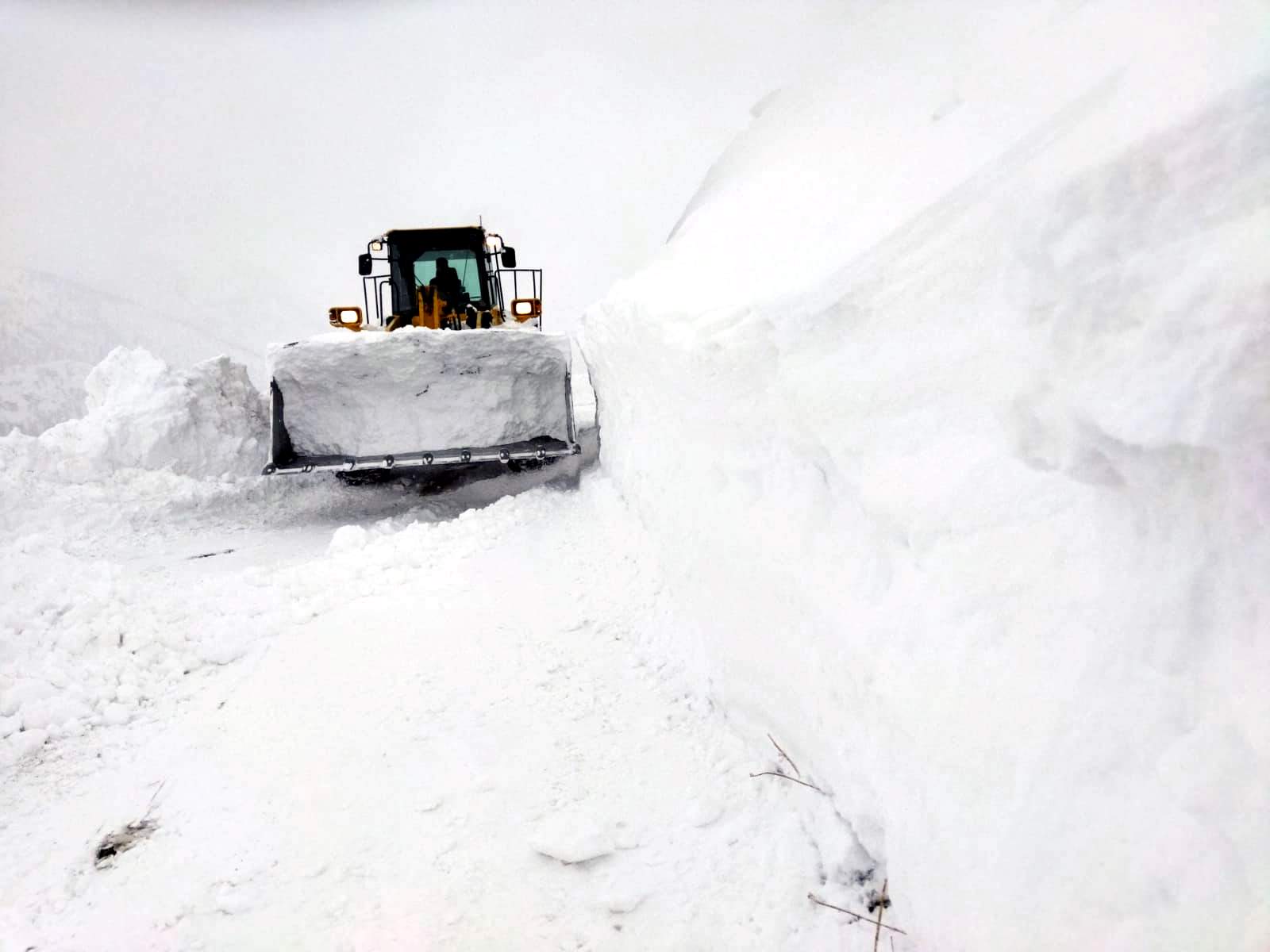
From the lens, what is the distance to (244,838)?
76.7 inches

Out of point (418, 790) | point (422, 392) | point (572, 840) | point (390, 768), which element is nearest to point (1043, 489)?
point (572, 840)

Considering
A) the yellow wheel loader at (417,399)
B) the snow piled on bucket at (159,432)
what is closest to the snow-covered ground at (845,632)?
the yellow wheel loader at (417,399)

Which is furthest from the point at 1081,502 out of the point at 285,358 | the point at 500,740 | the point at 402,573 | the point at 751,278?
the point at 285,358

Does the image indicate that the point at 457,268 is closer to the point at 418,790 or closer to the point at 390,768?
the point at 390,768

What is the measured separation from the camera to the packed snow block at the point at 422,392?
5445mm

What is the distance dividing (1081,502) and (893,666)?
0.53 m

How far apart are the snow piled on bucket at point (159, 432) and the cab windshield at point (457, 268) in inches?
80.1

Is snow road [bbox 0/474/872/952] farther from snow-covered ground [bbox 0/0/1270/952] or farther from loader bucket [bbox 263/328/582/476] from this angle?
loader bucket [bbox 263/328/582/476]

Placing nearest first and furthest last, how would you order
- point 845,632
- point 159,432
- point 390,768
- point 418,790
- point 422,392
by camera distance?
point 845,632, point 418,790, point 390,768, point 422,392, point 159,432

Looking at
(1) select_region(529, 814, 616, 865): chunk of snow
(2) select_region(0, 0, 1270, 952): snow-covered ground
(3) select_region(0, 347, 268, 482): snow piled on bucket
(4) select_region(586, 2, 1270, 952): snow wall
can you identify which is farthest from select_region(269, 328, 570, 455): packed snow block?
(1) select_region(529, 814, 616, 865): chunk of snow

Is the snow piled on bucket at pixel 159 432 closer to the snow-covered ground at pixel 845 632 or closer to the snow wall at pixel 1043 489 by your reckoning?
the snow-covered ground at pixel 845 632

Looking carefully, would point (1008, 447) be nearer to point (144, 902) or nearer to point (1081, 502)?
point (1081, 502)

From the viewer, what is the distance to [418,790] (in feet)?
6.96

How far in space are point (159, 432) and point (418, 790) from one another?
18.0 ft
